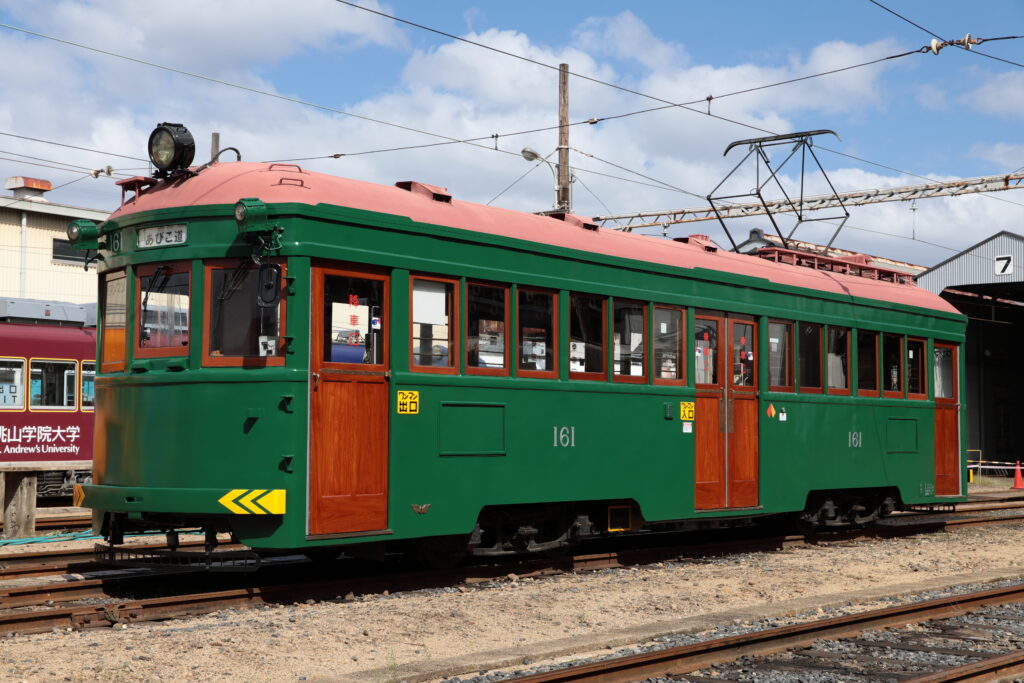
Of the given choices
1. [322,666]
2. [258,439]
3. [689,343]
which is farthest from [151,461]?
[689,343]

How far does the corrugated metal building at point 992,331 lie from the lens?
1193 inches

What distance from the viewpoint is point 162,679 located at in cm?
627

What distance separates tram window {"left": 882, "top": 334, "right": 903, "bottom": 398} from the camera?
14.8 meters

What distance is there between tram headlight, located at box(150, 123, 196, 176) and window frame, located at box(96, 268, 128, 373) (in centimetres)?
91

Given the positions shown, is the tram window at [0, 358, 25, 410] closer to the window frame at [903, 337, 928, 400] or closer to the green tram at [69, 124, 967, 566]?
the green tram at [69, 124, 967, 566]

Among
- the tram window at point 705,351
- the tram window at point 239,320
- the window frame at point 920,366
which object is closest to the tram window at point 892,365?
the window frame at point 920,366

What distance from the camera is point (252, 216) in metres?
8.61

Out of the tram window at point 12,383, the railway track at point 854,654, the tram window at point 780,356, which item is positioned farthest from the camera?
the tram window at point 12,383

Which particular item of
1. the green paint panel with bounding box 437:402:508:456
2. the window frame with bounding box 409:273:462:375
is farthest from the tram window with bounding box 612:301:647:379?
the window frame with bounding box 409:273:462:375

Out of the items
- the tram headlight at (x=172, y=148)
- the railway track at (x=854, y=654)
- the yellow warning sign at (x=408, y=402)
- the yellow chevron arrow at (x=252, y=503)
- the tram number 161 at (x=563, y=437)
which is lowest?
the railway track at (x=854, y=654)

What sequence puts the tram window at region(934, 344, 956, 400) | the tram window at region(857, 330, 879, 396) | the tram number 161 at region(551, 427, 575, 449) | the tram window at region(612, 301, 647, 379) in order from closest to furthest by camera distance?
the tram number 161 at region(551, 427, 575, 449) → the tram window at region(612, 301, 647, 379) → the tram window at region(857, 330, 879, 396) → the tram window at region(934, 344, 956, 400)

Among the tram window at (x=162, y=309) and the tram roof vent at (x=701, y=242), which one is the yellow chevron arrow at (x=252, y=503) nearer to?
the tram window at (x=162, y=309)

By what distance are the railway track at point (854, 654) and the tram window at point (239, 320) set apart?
3519mm

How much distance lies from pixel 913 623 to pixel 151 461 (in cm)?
564
